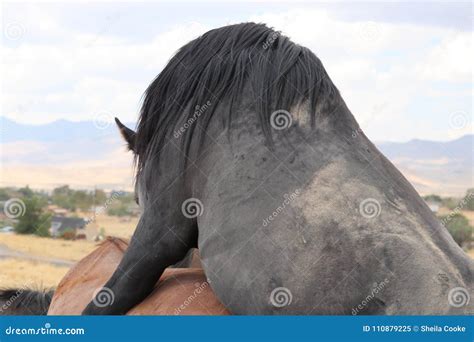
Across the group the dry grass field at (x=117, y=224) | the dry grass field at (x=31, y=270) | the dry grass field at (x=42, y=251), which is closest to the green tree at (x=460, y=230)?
the dry grass field at (x=42, y=251)

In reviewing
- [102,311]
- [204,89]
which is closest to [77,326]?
[102,311]

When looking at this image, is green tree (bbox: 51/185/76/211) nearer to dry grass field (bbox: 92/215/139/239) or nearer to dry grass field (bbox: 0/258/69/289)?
dry grass field (bbox: 92/215/139/239)

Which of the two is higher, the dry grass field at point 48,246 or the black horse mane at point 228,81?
the black horse mane at point 228,81

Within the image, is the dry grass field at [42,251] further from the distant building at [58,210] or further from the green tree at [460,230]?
the distant building at [58,210]

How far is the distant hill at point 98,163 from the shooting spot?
410 ft

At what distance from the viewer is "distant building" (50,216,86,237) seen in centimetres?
5626

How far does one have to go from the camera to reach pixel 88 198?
75.4 m

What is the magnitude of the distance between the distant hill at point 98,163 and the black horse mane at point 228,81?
10123 cm

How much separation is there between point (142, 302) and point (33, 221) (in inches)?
1758

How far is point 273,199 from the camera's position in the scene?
4.56 metres

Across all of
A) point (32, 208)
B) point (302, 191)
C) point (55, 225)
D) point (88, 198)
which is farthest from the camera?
point (88, 198)

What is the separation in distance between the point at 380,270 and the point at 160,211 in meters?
1.64

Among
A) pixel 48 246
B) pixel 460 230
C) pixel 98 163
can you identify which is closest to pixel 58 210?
pixel 48 246

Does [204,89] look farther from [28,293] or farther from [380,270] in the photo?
[28,293]
